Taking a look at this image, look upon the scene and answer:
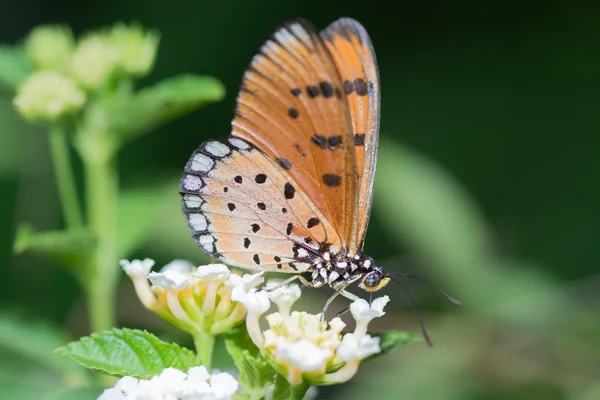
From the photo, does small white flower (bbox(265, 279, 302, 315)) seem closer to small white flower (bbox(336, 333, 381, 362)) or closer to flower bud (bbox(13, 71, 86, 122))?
small white flower (bbox(336, 333, 381, 362))

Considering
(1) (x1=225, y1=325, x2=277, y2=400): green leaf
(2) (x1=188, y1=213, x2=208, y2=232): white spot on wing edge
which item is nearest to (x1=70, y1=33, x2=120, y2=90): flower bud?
(2) (x1=188, y1=213, x2=208, y2=232): white spot on wing edge

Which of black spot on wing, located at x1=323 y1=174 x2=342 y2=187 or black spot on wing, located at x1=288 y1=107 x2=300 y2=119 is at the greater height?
black spot on wing, located at x1=288 y1=107 x2=300 y2=119

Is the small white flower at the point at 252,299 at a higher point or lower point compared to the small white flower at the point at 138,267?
lower

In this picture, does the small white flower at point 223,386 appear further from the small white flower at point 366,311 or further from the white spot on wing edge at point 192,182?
the white spot on wing edge at point 192,182

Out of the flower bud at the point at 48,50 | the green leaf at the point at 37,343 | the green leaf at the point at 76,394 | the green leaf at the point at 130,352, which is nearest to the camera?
the green leaf at the point at 130,352

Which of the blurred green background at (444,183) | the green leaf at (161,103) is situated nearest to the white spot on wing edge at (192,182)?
the green leaf at (161,103)

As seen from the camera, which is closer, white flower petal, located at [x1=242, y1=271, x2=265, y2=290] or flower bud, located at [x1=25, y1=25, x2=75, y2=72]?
white flower petal, located at [x1=242, y1=271, x2=265, y2=290]

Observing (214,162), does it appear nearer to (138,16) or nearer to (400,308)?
(400,308)
